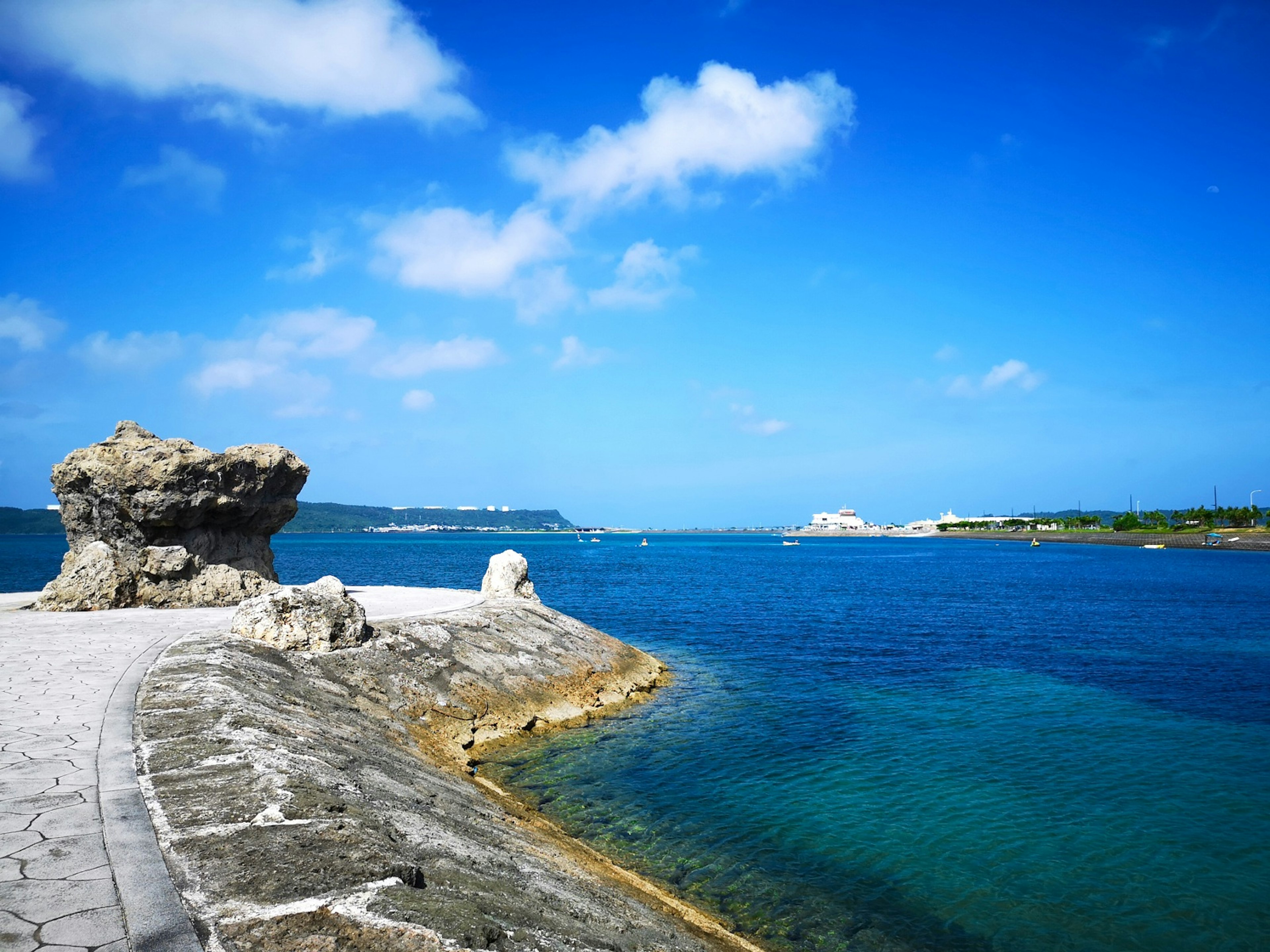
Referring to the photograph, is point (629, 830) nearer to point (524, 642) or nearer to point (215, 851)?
point (215, 851)

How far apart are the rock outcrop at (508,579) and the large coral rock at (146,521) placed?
8.06m

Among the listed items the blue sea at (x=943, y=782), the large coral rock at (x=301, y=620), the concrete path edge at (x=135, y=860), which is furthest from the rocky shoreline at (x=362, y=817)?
the blue sea at (x=943, y=782)

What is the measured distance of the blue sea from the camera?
1064 centimetres

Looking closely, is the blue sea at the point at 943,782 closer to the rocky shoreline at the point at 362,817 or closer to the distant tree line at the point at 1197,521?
the rocky shoreline at the point at 362,817

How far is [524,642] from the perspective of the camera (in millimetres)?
22625

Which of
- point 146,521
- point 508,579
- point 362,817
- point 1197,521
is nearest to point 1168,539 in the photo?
point 1197,521

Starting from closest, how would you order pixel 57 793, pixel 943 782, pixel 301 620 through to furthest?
pixel 57 793 < pixel 943 782 < pixel 301 620

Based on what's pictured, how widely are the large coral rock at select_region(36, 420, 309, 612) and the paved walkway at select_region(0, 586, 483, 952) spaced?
318 inches

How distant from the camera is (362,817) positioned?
808cm

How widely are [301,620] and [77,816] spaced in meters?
10.8

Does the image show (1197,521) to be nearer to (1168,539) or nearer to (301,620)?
(1168,539)

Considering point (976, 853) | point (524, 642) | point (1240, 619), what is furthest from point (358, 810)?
point (1240, 619)

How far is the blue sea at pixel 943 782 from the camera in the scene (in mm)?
10641

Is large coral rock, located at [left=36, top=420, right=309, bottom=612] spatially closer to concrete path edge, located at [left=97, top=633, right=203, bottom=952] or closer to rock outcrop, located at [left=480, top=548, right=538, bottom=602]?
rock outcrop, located at [left=480, top=548, right=538, bottom=602]
